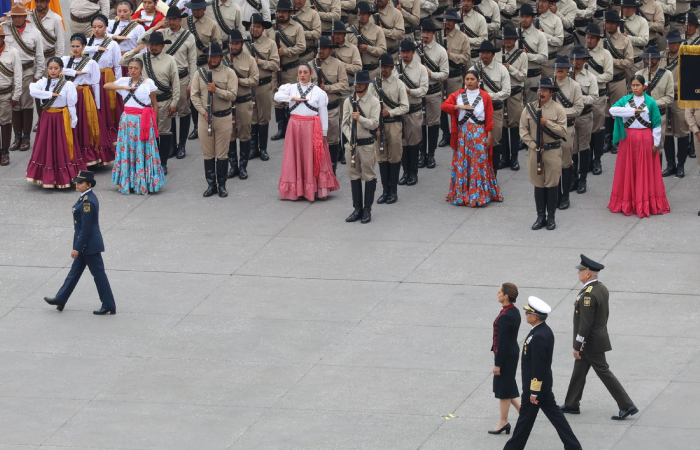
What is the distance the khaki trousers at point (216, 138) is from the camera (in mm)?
19438

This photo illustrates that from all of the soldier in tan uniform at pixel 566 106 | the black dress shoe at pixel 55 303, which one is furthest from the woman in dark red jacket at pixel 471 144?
the black dress shoe at pixel 55 303

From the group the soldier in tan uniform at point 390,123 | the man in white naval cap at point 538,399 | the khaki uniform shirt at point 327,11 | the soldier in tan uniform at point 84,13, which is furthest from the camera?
the soldier in tan uniform at point 84,13

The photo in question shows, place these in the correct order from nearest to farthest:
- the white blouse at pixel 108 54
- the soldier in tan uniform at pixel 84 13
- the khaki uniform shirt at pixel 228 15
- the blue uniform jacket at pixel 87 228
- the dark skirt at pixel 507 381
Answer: the dark skirt at pixel 507 381
the blue uniform jacket at pixel 87 228
the white blouse at pixel 108 54
the khaki uniform shirt at pixel 228 15
the soldier in tan uniform at pixel 84 13

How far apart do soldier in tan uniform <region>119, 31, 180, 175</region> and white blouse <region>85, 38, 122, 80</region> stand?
2.21 ft

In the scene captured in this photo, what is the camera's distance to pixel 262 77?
2075cm

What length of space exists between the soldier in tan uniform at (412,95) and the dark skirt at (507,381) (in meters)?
7.26

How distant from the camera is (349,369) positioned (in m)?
14.2

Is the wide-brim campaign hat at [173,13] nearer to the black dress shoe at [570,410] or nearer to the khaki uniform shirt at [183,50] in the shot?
the khaki uniform shirt at [183,50]

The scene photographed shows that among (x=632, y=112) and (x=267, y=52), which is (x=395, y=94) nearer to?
(x=267, y=52)

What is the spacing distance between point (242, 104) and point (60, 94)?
96.9 inches

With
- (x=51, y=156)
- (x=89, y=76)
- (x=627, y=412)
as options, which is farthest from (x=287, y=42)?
(x=627, y=412)

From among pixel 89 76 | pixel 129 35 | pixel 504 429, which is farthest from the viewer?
pixel 129 35

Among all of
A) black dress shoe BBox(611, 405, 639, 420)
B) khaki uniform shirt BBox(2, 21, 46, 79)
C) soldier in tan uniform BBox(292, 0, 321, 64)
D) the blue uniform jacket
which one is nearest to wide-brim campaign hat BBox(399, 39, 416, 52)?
A: soldier in tan uniform BBox(292, 0, 321, 64)

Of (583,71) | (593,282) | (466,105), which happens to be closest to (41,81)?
(466,105)
